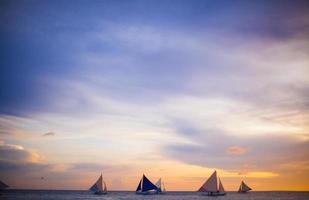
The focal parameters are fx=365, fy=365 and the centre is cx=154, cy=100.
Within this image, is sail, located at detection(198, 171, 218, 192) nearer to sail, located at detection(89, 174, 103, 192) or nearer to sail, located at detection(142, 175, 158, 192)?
sail, located at detection(142, 175, 158, 192)

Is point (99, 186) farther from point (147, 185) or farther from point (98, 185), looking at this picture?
point (147, 185)

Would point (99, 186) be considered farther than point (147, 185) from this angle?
Yes

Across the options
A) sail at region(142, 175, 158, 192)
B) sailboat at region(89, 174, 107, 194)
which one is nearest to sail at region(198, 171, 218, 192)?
sail at region(142, 175, 158, 192)

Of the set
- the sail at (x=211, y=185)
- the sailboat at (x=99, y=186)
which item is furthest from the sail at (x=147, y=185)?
the sail at (x=211, y=185)

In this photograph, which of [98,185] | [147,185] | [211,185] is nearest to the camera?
[211,185]

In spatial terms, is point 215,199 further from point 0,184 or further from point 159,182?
point 0,184

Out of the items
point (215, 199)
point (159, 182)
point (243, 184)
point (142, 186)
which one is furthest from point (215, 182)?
point (243, 184)

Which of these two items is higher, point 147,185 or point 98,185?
point 98,185

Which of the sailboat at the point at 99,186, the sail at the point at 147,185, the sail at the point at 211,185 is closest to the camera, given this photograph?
the sail at the point at 211,185

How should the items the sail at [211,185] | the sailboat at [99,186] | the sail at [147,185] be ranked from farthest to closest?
the sailboat at [99,186]
the sail at [147,185]
the sail at [211,185]

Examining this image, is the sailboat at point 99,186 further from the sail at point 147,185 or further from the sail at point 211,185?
the sail at point 211,185

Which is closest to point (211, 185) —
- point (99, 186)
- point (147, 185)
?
point (147, 185)

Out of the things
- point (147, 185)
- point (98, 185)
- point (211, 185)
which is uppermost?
point (98, 185)

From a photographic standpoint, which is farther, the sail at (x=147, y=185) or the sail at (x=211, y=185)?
the sail at (x=147, y=185)
